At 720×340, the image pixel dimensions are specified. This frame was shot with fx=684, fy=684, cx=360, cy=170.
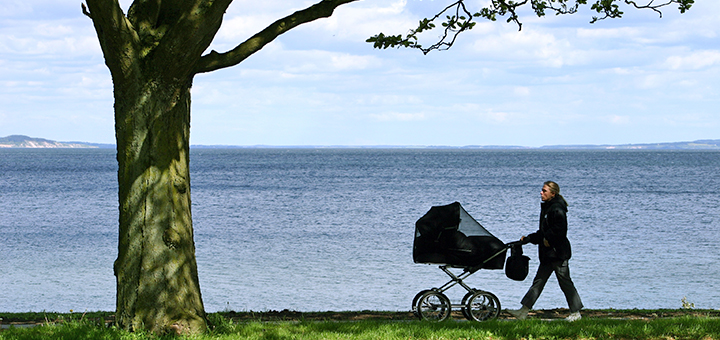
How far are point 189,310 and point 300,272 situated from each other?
11259 millimetres

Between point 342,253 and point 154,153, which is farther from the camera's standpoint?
point 342,253

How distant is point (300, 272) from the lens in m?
18.1

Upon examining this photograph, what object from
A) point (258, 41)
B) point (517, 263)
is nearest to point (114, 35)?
point (258, 41)

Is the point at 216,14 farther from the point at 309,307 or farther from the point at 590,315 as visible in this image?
the point at 309,307

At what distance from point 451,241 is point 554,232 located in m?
1.24

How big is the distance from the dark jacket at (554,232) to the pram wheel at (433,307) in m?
1.28

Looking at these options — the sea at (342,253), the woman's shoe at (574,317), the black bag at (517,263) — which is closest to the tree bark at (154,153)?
the black bag at (517,263)

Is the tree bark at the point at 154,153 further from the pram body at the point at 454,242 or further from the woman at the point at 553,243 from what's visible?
the woman at the point at 553,243

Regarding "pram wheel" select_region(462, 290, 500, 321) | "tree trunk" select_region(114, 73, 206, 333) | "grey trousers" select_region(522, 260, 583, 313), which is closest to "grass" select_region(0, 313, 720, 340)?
"tree trunk" select_region(114, 73, 206, 333)

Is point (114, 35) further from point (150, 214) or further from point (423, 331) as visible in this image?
point (423, 331)

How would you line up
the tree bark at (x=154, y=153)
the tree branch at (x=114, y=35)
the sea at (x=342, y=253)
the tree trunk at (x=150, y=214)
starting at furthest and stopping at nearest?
the sea at (x=342, y=253) → the tree trunk at (x=150, y=214) → the tree bark at (x=154, y=153) → the tree branch at (x=114, y=35)

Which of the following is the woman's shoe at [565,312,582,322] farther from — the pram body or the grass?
the pram body

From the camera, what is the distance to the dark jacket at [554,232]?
793cm

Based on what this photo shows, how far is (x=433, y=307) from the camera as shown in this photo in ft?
27.1
